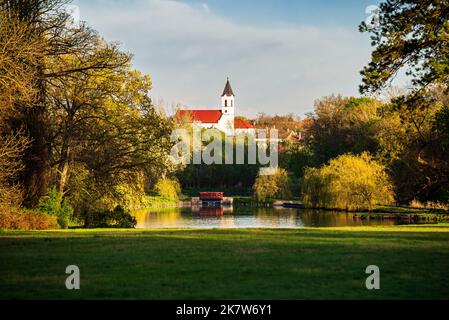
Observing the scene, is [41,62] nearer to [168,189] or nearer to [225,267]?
[225,267]

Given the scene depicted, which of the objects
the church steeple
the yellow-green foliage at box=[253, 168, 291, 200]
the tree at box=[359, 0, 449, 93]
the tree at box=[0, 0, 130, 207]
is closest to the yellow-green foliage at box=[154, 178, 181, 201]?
the yellow-green foliage at box=[253, 168, 291, 200]

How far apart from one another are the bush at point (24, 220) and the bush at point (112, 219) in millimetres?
4549

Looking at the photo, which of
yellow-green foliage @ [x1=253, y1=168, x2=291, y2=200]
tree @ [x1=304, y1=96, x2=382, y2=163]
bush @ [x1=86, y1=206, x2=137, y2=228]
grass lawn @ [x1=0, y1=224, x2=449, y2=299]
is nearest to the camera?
grass lawn @ [x1=0, y1=224, x2=449, y2=299]

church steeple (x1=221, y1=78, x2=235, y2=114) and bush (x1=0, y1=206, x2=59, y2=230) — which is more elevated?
church steeple (x1=221, y1=78, x2=235, y2=114)

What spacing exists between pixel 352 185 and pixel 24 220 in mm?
29504

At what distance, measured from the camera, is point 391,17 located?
59.2ft

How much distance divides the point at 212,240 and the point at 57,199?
42.2 ft

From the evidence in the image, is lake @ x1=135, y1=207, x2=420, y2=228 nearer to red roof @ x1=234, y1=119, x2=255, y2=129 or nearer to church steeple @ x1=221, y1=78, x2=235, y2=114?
red roof @ x1=234, y1=119, x2=255, y2=129

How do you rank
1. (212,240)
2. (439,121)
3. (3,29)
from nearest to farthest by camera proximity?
(212,240)
(3,29)
(439,121)

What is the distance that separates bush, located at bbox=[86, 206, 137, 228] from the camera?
25.9 metres

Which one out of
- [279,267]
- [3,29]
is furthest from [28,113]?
[279,267]

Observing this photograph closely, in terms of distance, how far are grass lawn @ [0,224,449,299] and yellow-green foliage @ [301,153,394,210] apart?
32207mm
